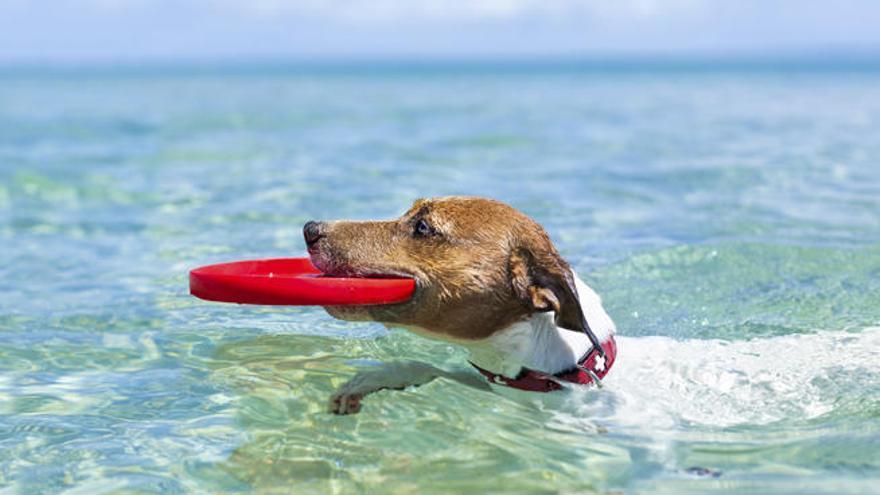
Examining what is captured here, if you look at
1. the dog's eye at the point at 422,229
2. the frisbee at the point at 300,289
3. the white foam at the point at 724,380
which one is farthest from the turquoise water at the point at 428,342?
the dog's eye at the point at 422,229

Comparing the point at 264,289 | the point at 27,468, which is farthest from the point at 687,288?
the point at 27,468

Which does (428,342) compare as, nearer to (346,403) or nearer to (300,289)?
(346,403)

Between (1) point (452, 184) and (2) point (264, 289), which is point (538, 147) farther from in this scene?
(2) point (264, 289)

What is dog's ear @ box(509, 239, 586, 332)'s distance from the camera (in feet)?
17.3

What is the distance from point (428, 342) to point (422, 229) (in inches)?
64.3

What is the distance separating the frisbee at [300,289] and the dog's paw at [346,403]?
601 mm

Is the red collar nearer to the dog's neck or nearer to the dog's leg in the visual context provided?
the dog's neck

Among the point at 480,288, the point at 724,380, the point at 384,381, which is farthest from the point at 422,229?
the point at 724,380

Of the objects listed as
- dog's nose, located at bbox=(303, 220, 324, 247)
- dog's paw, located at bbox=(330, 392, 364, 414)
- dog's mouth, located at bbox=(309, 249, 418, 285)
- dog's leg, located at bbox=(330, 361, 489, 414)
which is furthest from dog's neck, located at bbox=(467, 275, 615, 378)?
dog's nose, located at bbox=(303, 220, 324, 247)

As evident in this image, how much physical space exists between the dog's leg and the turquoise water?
84 millimetres

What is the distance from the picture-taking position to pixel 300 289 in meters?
5.22

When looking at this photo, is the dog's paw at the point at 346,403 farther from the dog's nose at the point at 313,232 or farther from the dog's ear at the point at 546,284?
the dog's ear at the point at 546,284

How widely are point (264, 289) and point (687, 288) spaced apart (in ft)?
14.9

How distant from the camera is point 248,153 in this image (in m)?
19.2
